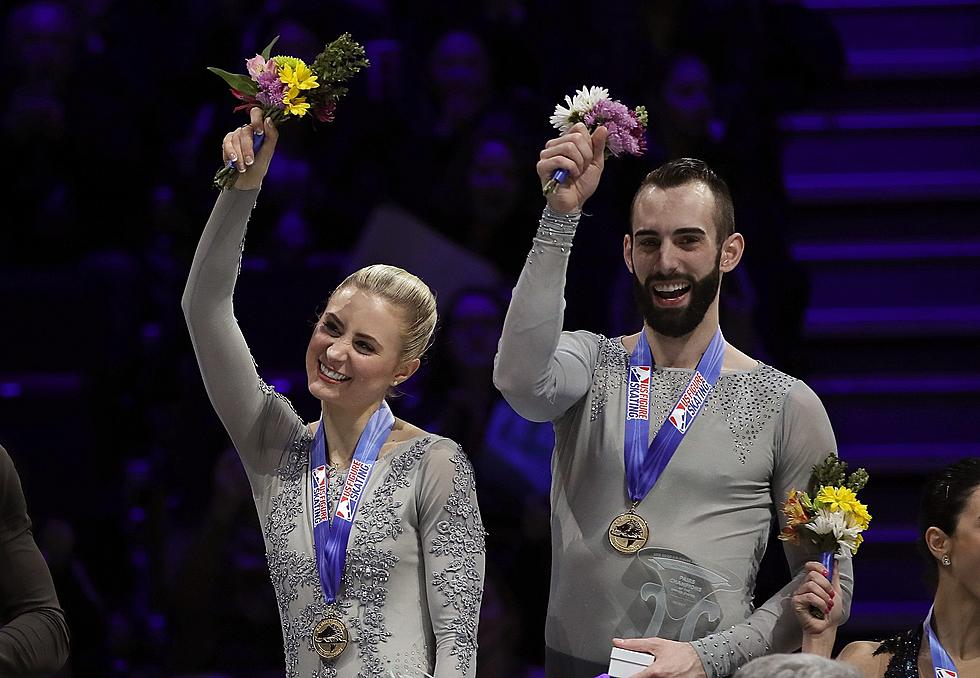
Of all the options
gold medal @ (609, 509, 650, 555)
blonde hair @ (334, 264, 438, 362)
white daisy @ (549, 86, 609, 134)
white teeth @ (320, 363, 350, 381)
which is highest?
white daisy @ (549, 86, 609, 134)

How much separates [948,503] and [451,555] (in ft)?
3.65

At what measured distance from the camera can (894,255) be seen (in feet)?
17.6

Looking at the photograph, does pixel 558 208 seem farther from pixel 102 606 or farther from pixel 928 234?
pixel 928 234

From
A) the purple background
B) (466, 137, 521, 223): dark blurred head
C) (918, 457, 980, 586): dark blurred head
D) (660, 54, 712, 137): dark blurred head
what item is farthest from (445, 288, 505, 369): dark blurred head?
(918, 457, 980, 586): dark blurred head

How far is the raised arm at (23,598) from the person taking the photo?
2.35 m

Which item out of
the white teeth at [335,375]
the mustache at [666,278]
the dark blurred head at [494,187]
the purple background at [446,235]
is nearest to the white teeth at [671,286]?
the mustache at [666,278]

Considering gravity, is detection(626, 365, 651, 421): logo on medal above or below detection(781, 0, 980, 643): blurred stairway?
below

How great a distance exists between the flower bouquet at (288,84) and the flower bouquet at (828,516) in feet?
3.94

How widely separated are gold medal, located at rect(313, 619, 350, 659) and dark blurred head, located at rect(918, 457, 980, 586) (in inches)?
50.9

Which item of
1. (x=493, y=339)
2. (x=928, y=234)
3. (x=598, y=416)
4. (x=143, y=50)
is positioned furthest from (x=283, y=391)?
(x=928, y=234)

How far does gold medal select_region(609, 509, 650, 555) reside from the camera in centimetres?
A: 288

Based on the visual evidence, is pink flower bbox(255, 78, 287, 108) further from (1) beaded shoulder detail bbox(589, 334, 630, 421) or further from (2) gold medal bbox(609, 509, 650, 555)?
(2) gold medal bbox(609, 509, 650, 555)

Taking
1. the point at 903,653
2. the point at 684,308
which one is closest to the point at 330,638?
the point at 684,308

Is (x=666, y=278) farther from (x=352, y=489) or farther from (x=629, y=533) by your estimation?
(x=352, y=489)
